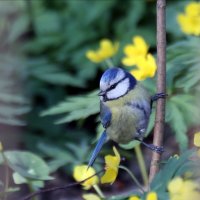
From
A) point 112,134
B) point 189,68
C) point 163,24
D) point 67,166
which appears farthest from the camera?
point 67,166

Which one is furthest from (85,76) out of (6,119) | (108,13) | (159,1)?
(159,1)

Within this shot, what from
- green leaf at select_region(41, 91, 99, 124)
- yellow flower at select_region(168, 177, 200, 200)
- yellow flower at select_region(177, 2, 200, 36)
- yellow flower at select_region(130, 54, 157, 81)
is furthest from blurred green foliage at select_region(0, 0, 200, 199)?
yellow flower at select_region(168, 177, 200, 200)

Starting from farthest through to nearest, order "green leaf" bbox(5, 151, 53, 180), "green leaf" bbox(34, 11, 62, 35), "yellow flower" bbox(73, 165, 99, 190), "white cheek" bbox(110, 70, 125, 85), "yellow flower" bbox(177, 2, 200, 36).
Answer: "green leaf" bbox(34, 11, 62, 35)
"yellow flower" bbox(177, 2, 200, 36)
"green leaf" bbox(5, 151, 53, 180)
"white cheek" bbox(110, 70, 125, 85)
"yellow flower" bbox(73, 165, 99, 190)

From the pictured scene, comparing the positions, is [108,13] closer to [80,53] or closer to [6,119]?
[80,53]

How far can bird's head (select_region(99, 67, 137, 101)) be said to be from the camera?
259 centimetres

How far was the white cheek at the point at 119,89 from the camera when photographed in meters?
2.63

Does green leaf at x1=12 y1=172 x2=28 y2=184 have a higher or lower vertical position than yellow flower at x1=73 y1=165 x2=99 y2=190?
lower

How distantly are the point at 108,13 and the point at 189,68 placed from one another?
1.94 m

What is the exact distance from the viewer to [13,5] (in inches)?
191

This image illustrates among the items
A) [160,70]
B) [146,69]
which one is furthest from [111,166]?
[146,69]

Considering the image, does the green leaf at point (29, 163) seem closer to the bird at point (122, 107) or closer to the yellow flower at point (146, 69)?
the bird at point (122, 107)

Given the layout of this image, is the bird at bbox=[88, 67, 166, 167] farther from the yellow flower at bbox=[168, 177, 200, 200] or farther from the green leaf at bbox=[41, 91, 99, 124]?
the yellow flower at bbox=[168, 177, 200, 200]

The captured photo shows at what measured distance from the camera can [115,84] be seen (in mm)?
2609

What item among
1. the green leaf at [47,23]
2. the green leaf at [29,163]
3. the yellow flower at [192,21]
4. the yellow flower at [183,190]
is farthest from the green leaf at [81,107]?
the green leaf at [47,23]
